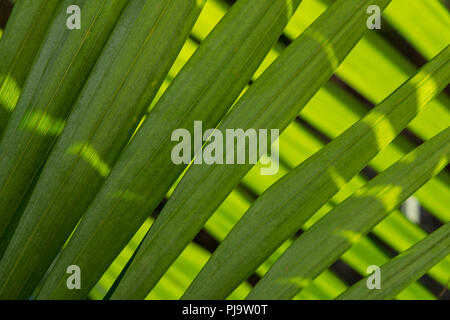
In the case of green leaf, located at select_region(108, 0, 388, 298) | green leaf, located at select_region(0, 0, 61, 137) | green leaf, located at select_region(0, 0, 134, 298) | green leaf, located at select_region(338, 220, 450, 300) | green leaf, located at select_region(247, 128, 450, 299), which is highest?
green leaf, located at select_region(0, 0, 61, 137)

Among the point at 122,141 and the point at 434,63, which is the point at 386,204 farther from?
the point at 122,141

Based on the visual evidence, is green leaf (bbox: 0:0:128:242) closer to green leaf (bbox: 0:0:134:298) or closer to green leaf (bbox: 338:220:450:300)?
green leaf (bbox: 0:0:134:298)

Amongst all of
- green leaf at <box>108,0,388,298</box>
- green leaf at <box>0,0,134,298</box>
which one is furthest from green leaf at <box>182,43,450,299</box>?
green leaf at <box>0,0,134,298</box>

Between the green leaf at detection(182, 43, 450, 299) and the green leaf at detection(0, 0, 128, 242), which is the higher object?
the green leaf at detection(0, 0, 128, 242)

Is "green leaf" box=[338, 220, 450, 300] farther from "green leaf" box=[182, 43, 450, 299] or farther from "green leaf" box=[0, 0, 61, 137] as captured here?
"green leaf" box=[0, 0, 61, 137]

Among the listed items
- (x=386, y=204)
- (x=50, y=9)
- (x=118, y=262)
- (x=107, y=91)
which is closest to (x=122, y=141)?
(x=107, y=91)
